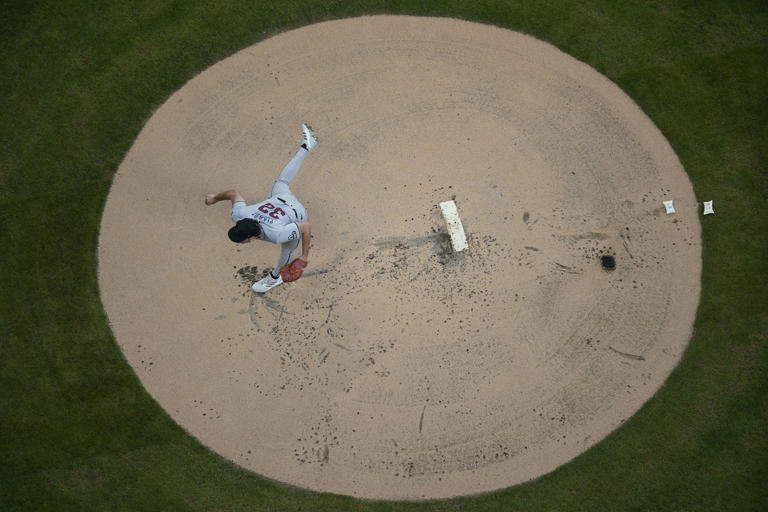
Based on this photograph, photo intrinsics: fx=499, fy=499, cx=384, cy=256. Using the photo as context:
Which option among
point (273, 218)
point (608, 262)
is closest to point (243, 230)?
point (273, 218)

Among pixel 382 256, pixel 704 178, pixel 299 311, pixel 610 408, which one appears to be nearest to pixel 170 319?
Answer: pixel 299 311

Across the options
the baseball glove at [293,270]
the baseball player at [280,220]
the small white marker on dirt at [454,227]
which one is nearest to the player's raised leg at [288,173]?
the baseball player at [280,220]

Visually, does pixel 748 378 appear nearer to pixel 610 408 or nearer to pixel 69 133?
pixel 610 408

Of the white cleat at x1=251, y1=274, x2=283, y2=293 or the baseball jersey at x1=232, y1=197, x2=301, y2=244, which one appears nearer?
the baseball jersey at x1=232, y1=197, x2=301, y2=244

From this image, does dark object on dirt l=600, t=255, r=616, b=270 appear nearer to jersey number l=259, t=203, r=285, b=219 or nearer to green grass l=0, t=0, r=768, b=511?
green grass l=0, t=0, r=768, b=511

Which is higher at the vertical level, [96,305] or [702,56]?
[702,56]

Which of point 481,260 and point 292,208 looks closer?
point 292,208

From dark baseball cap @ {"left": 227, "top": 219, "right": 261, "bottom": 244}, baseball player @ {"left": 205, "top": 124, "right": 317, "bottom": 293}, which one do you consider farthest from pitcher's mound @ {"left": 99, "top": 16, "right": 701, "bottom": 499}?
dark baseball cap @ {"left": 227, "top": 219, "right": 261, "bottom": 244}
